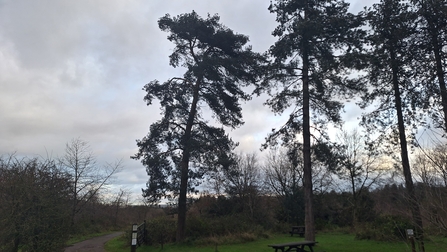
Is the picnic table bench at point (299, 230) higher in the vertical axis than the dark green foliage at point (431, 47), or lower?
lower

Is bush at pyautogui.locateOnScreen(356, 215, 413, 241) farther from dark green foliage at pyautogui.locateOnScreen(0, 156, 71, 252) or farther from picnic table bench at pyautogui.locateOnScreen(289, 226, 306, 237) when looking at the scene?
dark green foliage at pyautogui.locateOnScreen(0, 156, 71, 252)

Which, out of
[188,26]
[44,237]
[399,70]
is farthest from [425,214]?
[188,26]

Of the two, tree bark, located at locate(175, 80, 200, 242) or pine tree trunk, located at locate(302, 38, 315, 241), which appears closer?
pine tree trunk, located at locate(302, 38, 315, 241)

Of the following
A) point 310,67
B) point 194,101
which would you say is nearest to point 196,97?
point 194,101

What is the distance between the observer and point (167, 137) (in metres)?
18.2

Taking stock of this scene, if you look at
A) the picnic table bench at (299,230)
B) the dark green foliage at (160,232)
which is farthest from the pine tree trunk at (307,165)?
the picnic table bench at (299,230)

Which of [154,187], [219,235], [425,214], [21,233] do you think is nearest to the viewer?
[425,214]

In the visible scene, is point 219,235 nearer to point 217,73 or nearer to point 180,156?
point 180,156

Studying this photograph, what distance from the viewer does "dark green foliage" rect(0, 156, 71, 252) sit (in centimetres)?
857

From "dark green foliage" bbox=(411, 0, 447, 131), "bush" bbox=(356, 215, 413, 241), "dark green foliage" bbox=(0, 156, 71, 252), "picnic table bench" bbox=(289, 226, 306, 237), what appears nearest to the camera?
"dark green foliage" bbox=(0, 156, 71, 252)

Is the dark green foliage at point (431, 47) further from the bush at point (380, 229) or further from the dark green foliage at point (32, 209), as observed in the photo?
the dark green foliage at point (32, 209)

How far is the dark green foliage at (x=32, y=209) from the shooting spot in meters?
8.57

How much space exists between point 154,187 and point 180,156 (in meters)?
2.11

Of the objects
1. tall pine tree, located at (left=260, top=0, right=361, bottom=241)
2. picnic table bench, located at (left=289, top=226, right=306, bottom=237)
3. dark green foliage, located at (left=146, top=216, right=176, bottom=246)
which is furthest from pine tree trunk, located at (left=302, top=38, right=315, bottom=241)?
picnic table bench, located at (left=289, top=226, right=306, bottom=237)
